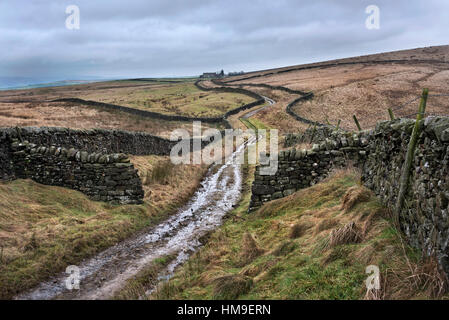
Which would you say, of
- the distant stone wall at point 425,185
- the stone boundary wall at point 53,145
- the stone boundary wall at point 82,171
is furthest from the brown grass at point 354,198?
the stone boundary wall at point 53,145

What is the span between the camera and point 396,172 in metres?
6.29

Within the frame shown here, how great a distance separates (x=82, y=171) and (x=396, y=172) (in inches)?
401

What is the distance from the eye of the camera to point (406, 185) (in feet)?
18.3

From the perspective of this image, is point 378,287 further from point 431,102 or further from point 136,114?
point 431,102

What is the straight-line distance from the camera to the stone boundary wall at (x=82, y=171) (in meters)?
11.5

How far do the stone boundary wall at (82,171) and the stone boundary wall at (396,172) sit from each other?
4673mm

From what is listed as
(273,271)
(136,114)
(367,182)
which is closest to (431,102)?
(136,114)

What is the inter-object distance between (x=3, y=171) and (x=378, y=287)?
40.3 ft

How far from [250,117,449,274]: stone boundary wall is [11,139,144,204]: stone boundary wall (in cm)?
467

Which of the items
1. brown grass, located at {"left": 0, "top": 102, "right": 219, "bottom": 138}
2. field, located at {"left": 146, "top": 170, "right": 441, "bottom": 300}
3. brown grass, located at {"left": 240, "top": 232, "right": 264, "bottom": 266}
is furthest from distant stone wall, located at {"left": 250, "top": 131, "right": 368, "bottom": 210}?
brown grass, located at {"left": 0, "top": 102, "right": 219, "bottom": 138}

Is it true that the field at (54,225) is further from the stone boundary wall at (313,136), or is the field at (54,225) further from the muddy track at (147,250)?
the stone boundary wall at (313,136)

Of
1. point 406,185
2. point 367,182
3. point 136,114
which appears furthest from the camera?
point 136,114
